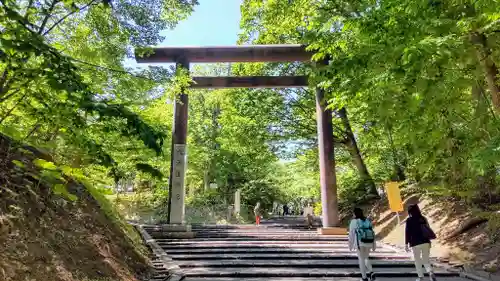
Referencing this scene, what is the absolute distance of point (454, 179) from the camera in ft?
32.0

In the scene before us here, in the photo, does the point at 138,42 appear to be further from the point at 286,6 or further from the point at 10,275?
the point at 10,275

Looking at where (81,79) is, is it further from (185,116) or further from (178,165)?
(185,116)

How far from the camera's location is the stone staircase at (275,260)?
250 inches

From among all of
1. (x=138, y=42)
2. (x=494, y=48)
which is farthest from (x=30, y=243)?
(x=494, y=48)

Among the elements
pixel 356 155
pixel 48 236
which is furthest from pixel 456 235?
pixel 48 236

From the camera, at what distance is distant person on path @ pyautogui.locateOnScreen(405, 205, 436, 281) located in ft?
17.9

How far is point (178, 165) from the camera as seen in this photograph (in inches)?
494

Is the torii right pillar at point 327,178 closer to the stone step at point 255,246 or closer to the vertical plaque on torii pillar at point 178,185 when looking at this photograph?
the stone step at point 255,246

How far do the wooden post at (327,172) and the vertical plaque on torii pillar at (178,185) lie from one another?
202 inches

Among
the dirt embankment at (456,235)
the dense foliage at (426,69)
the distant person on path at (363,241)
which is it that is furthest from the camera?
the dirt embankment at (456,235)

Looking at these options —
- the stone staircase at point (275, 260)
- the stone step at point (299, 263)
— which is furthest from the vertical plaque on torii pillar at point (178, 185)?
the stone step at point (299, 263)

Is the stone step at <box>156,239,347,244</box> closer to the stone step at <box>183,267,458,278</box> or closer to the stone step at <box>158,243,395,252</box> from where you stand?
the stone step at <box>158,243,395,252</box>

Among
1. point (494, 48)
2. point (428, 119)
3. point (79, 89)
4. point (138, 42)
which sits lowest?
point (79, 89)

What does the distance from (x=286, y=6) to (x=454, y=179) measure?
22.2 ft
